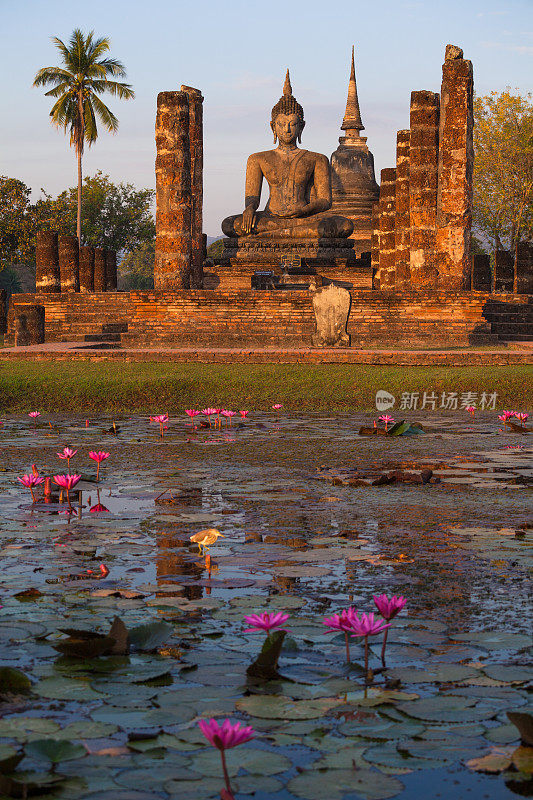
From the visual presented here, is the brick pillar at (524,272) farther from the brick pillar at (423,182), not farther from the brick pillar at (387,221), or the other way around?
the brick pillar at (423,182)

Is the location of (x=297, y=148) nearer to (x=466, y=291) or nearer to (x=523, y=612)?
(x=466, y=291)

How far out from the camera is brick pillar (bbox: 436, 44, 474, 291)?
60.5 ft

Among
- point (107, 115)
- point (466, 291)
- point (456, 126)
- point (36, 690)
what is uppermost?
point (107, 115)

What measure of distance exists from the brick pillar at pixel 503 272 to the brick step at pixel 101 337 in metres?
13.2

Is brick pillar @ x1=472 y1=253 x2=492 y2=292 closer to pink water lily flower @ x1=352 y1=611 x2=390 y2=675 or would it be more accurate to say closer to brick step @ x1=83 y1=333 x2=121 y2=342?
brick step @ x1=83 y1=333 x2=121 y2=342

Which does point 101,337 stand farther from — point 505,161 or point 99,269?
point 505,161

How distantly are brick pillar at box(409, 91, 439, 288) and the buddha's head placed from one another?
5010 millimetres

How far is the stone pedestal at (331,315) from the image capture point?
15367 mm

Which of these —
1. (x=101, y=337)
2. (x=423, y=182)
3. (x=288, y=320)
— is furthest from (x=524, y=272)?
(x=101, y=337)

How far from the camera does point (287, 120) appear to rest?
83.5 ft

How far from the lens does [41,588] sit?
353 cm

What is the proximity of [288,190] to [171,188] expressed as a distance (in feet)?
23.9

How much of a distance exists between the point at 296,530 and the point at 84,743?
226cm

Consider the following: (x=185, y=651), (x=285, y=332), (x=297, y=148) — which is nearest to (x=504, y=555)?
(x=185, y=651)
